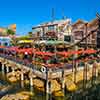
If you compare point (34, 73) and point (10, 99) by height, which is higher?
point (34, 73)

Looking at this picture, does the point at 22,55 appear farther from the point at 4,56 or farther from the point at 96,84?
the point at 96,84

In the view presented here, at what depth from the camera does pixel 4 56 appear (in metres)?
37.6

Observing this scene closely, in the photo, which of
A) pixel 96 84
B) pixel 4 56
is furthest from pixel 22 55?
pixel 96 84

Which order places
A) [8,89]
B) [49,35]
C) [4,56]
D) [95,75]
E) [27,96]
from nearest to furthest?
[27,96]
[8,89]
[95,75]
[4,56]
[49,35]

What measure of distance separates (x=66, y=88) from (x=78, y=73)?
14.1 ft

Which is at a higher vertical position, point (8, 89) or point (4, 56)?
point (4, 56)

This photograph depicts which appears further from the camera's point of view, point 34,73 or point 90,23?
point 90,23

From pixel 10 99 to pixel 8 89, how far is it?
513cm

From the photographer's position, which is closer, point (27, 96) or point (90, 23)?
point (27, 96)

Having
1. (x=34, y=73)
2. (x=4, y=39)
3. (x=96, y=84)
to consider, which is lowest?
(x=96, y=84)

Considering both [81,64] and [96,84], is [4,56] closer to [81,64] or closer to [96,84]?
[81,64]

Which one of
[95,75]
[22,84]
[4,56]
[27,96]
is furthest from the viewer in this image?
[4,56]

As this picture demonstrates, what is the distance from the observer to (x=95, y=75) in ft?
110

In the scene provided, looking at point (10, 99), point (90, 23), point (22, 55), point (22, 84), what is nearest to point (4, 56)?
point (22, 55)
